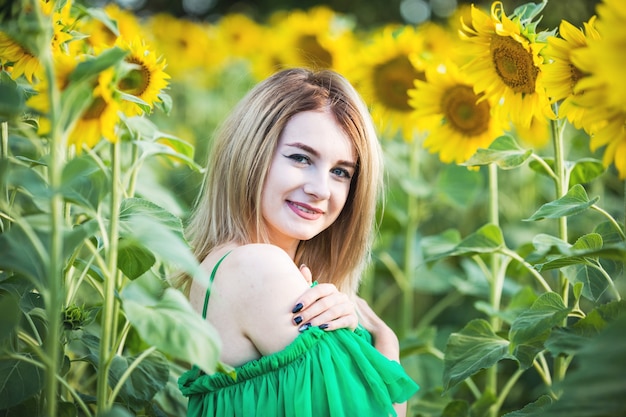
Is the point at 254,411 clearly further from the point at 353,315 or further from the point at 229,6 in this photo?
the point at 229,6

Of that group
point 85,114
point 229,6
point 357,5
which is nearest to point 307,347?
point 85,114

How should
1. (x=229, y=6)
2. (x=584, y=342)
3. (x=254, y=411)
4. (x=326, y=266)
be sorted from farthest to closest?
(x=229, y=6)
(x=326, y=266)
(x=254, y=411)
(x=584, y=342)

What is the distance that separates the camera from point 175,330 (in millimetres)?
918

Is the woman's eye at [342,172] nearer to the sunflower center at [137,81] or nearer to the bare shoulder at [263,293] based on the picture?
the bare shoulder at [263,293]

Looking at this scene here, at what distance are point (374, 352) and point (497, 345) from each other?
0.29 metres

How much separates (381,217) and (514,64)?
0.44 m

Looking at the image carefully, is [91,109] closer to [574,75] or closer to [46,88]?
[46,88]

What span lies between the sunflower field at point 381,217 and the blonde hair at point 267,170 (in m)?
0.09

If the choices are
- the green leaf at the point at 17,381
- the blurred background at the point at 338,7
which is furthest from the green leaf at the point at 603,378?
the blurred background at the point at 338,7

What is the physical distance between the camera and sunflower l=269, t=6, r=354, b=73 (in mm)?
2592

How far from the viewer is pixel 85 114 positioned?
3.54 ft

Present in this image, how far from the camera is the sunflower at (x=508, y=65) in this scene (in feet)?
4.53

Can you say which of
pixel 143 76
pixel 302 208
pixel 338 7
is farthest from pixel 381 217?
pixel 338 7

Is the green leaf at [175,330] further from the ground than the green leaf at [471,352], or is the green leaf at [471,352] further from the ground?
the green leaf at [175,330]
